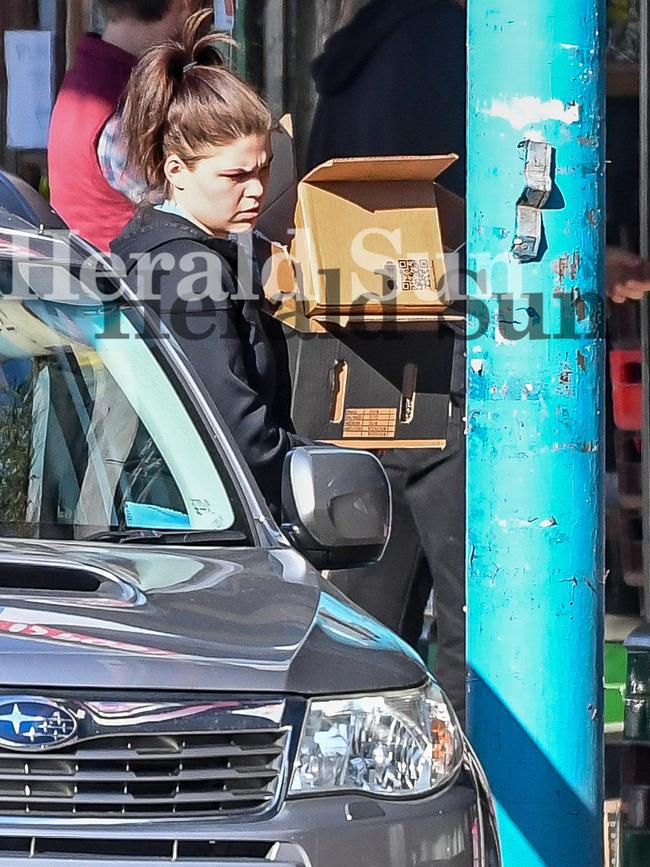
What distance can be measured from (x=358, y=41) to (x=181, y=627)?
9.65 feet

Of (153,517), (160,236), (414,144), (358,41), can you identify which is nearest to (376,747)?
(153,517)

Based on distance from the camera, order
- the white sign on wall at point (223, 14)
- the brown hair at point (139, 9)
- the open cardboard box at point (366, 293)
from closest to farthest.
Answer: the open cardboard box at point (366, 293)
the brown hair at point (139, 9)
the white sign on wall at point (223, 14)

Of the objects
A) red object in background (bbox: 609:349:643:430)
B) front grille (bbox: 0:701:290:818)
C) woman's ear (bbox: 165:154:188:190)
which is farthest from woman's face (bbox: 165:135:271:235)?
red object in background (bbox: 609:349:643:430)

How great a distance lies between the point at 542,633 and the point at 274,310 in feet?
4.58

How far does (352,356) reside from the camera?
186 inches

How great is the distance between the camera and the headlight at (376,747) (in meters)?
2.41

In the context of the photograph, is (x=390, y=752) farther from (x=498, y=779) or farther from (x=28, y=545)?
(x=498, y=779)

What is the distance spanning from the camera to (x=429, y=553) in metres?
4.93

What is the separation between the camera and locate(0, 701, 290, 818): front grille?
228cm

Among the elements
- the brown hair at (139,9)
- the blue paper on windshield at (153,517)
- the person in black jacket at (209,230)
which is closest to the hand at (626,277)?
the person in black jacket at (209,230)

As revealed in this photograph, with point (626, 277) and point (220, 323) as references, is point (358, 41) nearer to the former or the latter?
point (626, 277)

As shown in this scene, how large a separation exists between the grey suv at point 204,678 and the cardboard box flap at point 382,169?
4.37 ft

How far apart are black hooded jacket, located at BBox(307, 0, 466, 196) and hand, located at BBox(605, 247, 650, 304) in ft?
1.89

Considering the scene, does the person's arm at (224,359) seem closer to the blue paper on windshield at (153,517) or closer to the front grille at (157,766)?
the blue paper on windshield at (153,517)
